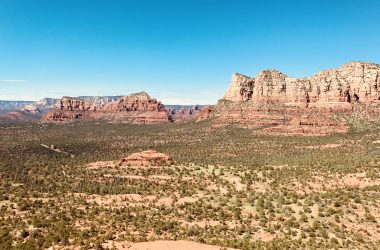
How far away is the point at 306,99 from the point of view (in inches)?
6038

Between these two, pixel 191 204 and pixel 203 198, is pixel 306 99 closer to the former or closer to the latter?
pixel 203 198

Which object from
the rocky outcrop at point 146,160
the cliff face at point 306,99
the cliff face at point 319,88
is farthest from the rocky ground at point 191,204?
the cliff face at point 319,88

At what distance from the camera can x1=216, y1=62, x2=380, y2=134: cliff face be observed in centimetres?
13249

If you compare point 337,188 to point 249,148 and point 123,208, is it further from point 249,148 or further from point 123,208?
point 249,148

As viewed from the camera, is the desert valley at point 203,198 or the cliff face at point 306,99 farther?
the cliff face at point 306,99

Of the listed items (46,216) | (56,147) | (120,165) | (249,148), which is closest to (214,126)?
(249,148)

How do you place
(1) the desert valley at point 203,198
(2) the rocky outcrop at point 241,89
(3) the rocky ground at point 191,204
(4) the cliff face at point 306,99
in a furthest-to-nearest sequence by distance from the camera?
(2) the rocky outcrop at point 241,89
(4) the cliff face at point 306,99
(1) the desert valley at point 203,198
(3) the rocky ground at point 191,204

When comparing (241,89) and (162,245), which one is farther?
(241,89)

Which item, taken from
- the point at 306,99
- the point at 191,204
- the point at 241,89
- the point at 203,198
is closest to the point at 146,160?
the point at 203,198

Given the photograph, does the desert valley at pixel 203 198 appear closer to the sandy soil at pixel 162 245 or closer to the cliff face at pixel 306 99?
the sandy soil at pixel 162 245

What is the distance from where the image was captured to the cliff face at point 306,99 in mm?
132488

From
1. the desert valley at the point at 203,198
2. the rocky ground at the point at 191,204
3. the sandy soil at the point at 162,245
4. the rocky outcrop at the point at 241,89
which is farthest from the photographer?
the rocky outcrop at the point at 241,89

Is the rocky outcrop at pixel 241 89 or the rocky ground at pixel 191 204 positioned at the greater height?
the rocky outcrop at pixel 241 89

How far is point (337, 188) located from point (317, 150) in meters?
44.1
